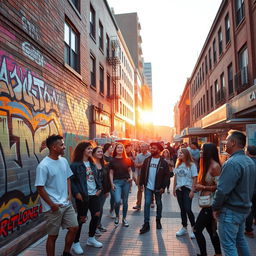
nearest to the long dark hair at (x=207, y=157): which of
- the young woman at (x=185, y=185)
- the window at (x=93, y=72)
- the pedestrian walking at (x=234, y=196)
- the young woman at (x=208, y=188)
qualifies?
the young woman at (x=208, y=188)

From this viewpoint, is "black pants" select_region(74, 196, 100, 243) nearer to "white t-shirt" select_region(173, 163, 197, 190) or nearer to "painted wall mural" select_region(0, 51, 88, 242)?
"painted wall mural" select_region(0, 51, 88, 242)

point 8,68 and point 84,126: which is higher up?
point 8,68

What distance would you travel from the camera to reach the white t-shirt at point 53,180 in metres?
3.39

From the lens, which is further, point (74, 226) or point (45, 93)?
point (45, 93)

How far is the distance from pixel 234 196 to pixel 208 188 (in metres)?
0.89

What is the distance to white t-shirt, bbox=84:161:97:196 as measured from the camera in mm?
4605

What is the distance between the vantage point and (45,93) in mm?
6465

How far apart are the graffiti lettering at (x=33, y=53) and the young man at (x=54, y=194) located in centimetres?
291

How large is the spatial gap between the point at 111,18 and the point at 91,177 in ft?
60.8

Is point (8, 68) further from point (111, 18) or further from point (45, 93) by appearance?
point (111, 18)

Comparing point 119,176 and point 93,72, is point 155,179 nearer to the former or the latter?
point 119,176

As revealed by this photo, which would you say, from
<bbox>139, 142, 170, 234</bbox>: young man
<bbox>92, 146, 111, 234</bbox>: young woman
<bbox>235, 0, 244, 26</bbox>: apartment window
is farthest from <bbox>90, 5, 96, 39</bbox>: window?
<bbox>139, 142, 170, 234</bbox>: young man

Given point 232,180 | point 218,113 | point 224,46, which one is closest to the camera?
point 232,180

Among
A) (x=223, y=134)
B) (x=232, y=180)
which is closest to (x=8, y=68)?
(x=232, y=180)
